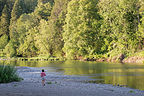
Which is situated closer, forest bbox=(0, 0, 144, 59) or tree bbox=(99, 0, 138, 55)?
tree bbox=(99, 0, 138, 55)

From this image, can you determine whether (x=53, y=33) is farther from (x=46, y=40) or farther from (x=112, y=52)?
(x=112, y=52)

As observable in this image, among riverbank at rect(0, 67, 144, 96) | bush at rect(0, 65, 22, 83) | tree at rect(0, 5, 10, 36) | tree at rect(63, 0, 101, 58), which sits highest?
tree at rect(0, 5, 10, 36)

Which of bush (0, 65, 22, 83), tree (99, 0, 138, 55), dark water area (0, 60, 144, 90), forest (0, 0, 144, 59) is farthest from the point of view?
forest (0, 0, 144, 59)

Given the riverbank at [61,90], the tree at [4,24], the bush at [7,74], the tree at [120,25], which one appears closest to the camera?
the riverbank at [61,90]

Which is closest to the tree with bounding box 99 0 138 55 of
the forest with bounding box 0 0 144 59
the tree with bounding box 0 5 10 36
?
the forest with bounding box 0 0 144 59

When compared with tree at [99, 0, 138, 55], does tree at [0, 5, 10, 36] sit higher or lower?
higher

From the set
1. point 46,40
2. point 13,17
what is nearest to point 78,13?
point 46,40

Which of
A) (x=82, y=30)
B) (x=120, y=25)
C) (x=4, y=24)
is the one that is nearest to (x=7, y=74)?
(x=120, y=25)

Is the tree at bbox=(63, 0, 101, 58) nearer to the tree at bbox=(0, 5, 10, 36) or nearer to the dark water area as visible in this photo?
the dark water area

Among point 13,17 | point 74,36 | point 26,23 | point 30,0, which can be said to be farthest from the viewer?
point 30,0

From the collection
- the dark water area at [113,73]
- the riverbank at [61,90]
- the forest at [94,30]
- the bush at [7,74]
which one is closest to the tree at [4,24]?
the forest at [94,30]

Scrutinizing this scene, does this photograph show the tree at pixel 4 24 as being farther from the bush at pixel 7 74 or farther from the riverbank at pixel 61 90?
the riverbank at pixel 61 90

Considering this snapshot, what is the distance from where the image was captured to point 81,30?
67.2 meters

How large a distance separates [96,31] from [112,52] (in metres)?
9.35
